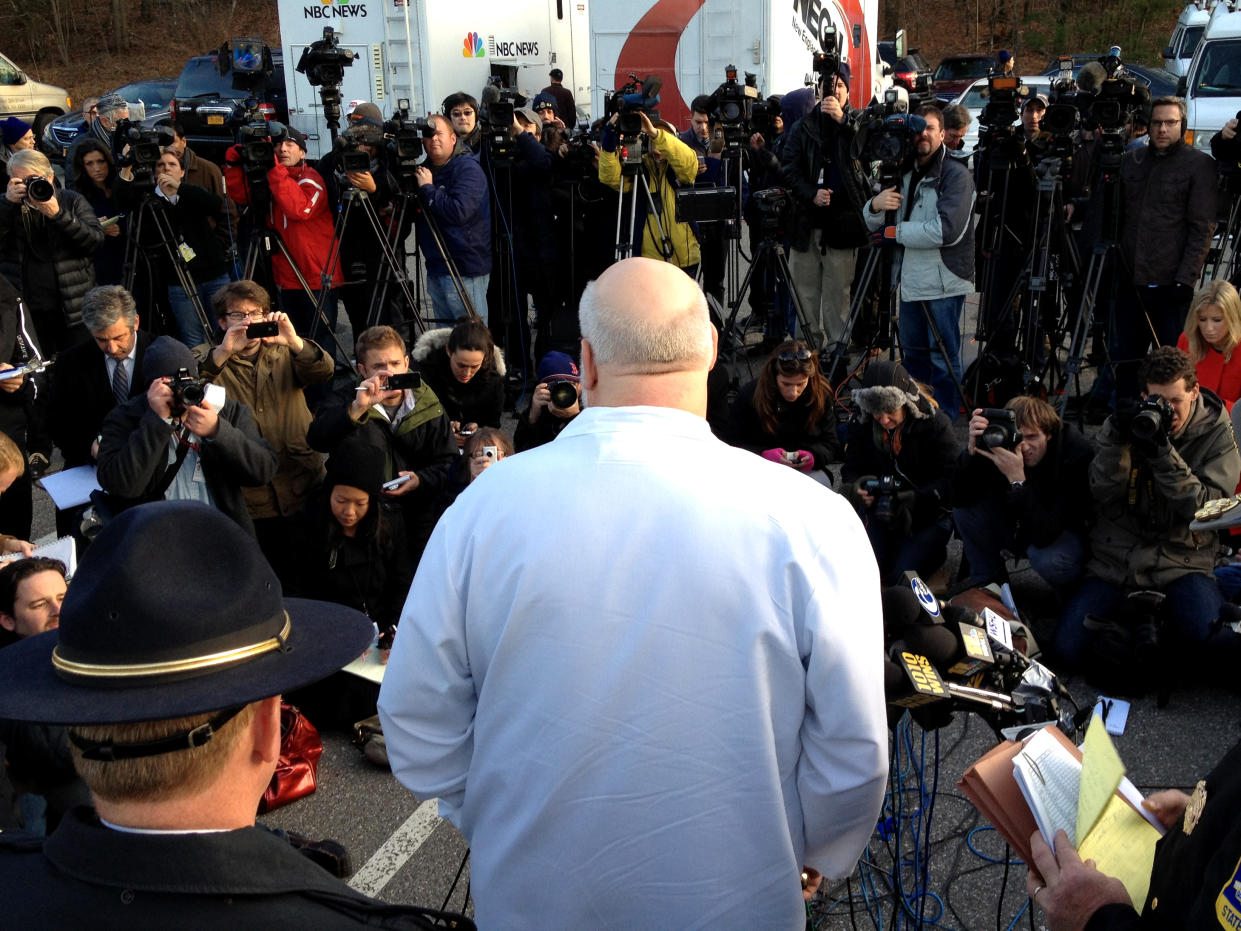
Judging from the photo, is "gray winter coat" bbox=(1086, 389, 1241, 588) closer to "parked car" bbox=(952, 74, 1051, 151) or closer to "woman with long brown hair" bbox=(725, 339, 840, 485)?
"woman with long brown hair" bbox=(725, 339, 840, 485)

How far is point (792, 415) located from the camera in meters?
5.30

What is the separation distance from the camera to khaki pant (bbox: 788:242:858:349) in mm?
8039

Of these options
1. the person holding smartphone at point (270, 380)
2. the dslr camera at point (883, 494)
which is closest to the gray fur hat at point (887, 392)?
the dslr camera at point (883, 494)

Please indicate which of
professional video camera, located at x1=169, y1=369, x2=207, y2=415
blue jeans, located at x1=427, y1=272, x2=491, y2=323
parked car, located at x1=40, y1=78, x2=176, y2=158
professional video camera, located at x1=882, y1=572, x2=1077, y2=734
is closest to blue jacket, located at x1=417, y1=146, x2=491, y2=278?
blue jeans, located at x1=427, y1=272, x2=491, y2=323

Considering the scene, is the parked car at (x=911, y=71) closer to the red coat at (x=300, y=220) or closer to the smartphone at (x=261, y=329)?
the red coat at (x=300, y=220)

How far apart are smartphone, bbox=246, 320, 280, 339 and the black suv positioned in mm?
7530

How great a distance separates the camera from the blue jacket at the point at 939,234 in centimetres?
650

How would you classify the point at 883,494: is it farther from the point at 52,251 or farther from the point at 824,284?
the point at 52,251

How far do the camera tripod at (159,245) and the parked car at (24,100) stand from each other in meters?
11.0

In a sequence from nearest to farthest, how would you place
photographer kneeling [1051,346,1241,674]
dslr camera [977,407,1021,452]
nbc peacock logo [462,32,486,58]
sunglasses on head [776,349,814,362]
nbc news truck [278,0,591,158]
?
photographer kneeling [1051,346,1241,674] < dslr camera [977,407,1021,452] < sunglasses on head [776,349,814,362] < nbc news truck [278,0,591,158] < nbc peacock logo [462,32,486,58]

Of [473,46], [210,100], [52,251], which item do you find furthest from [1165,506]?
[210,100]

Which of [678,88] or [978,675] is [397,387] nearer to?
[978,675]

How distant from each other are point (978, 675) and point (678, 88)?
1063 cm

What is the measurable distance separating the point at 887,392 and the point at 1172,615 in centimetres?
133
